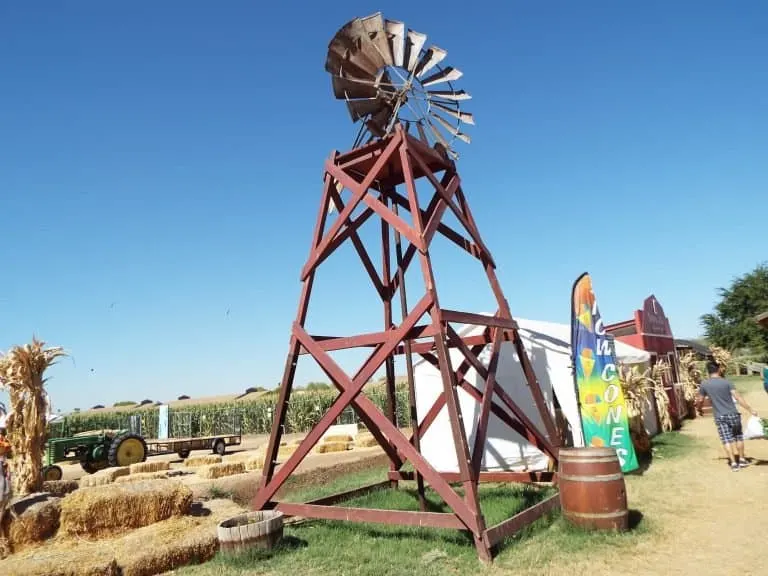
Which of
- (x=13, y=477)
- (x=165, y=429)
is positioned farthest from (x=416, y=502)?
(x=165, y=429)

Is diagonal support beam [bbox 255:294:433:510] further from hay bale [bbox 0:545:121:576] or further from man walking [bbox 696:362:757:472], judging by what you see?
man walking [bbox 696:362:757:472]

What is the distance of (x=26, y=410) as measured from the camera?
9.54 m

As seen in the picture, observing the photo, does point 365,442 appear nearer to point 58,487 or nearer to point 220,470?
point 220,470

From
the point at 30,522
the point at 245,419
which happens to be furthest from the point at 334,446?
the point at 245,419

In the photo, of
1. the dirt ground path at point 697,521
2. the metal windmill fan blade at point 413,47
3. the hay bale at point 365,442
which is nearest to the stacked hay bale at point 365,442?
the hay bale at point 365,442

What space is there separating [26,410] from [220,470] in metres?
6.08

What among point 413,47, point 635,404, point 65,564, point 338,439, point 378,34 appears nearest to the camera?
point 65,564

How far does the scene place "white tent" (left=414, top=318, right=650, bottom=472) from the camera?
39.5ft

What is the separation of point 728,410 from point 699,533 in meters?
4.44

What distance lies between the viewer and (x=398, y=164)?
343 inches

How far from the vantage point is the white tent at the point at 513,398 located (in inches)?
475

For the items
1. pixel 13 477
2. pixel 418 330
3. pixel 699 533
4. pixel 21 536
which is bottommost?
pixel 699 533

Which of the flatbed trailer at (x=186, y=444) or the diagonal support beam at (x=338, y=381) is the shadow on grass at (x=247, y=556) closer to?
the diagonal support beam at (x=338, y=381)

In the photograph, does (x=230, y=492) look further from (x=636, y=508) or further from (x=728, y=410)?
(x=728, y=410)
